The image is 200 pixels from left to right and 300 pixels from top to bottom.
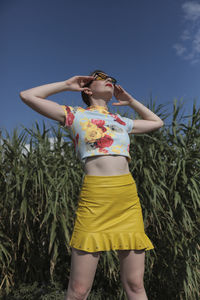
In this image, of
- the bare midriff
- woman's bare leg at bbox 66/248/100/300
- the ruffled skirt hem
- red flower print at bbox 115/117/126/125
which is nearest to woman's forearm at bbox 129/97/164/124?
red flower print at bbox 115/117/126/125

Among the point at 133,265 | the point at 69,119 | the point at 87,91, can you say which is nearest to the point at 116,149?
the point at 69,119

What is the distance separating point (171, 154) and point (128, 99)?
1.17 metres

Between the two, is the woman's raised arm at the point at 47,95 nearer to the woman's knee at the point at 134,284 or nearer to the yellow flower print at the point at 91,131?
the yellow flower print at the point at 91,131

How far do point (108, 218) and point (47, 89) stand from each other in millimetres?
764

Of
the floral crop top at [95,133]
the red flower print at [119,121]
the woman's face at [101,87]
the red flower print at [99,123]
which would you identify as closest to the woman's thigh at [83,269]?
the floral crop top at [95,133]

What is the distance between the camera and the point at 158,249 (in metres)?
2.44

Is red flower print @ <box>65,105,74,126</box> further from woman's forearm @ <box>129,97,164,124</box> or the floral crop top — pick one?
woman's forearm @ <box>129,97,164,124</box>

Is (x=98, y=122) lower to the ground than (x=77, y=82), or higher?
lower

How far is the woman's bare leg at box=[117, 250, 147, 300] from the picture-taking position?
1227mm

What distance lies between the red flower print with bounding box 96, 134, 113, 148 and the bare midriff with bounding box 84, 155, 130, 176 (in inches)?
2.3

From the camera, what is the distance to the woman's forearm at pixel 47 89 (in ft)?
4.37

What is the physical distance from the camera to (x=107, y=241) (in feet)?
3.92

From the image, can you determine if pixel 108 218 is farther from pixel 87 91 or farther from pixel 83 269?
pixel 87 91

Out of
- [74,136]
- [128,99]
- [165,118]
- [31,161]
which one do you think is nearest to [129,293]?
[74,136]
